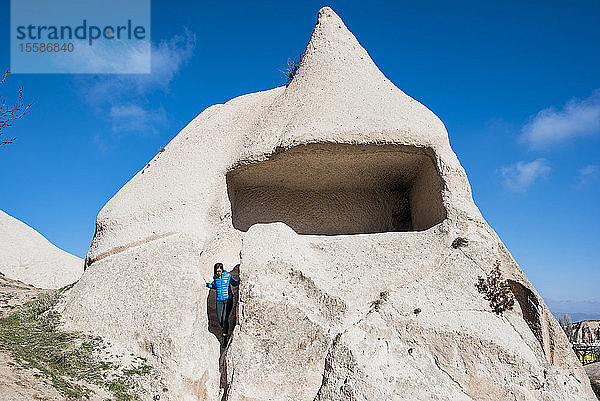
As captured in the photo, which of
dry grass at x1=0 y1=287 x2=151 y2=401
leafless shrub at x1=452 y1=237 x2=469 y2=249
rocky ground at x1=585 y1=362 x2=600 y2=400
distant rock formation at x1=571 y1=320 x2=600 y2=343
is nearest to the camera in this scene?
dry grass at x1=0 y1=287 x2=151 y2=401

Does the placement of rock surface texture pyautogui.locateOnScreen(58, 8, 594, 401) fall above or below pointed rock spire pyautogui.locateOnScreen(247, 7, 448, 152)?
below

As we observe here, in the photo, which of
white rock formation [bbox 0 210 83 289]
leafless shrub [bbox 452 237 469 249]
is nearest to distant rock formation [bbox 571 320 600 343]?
leafless shrub [bbox 452 237 469 249]

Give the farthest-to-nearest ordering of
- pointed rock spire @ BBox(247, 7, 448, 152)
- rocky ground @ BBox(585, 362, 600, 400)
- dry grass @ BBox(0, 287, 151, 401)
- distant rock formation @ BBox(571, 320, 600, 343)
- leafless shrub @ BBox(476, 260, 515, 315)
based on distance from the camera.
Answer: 1. distant rock formation @ BBox(571, 320, 600, 343)
2. rocky ground @ BBox(585, 362, 600, 400)
3. pointed rock spire @ BBox(247, 7, 448, 152)
4. leafless shrub @ BBox(476, 260, 515, 315)
5. dry grass @ BBox(0, 287, 151, 401)

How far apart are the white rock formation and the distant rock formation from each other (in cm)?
2329

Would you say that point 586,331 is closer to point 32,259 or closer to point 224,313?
point 224,313


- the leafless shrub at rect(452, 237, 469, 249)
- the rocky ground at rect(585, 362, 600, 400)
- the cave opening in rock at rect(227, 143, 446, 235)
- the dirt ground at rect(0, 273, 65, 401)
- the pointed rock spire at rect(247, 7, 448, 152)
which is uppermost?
the pointed rock spire at rect(247, 7, 448, 152)

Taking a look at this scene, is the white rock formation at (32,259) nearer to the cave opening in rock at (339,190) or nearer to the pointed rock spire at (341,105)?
the cave opening in rock at (339,190)

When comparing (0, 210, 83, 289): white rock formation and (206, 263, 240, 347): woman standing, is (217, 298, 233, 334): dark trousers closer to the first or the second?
(206, 263, 240, 347): woman standing

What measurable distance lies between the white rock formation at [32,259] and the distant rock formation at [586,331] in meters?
23.3

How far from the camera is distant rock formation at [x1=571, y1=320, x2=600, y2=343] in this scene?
24516mm

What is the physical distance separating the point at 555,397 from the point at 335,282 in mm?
3056

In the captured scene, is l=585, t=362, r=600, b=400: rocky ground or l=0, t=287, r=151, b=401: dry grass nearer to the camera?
l=0, t=287, r=151, b=401: dry grass

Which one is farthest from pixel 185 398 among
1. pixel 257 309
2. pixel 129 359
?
pixel 257 309

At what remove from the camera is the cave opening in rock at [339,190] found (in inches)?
310
